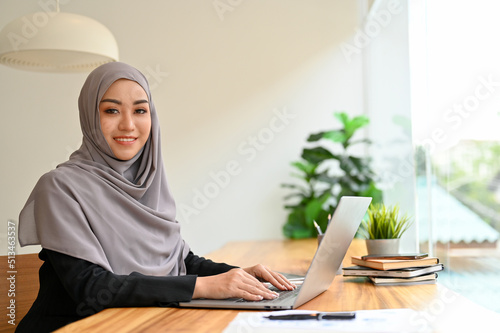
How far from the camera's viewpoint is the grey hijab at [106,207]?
4.39 ft

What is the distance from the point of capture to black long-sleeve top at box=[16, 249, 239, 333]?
4.03ft

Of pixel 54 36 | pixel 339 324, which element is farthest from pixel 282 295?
pixel 54 36

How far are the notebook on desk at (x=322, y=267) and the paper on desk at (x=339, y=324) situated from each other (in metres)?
0.09

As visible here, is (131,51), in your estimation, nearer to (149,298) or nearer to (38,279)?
(38,279)

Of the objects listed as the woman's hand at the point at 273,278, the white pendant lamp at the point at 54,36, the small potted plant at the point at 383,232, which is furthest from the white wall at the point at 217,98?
the woman's hand at the point at 273,278

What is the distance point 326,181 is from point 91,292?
2570mm

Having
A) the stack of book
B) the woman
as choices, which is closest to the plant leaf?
the woman

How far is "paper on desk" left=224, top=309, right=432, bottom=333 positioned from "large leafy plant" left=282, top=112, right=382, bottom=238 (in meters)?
2.53

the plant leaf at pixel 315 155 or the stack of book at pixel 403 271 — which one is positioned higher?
the plant leaf at pixel 315 155

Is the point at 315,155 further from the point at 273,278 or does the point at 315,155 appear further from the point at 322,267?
the point at 322,267

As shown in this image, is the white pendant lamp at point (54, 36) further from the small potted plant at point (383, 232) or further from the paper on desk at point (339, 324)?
the paper on desk at point (339, 324)

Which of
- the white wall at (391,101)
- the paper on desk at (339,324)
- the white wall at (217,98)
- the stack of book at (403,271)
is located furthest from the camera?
the white wall at (217,98)

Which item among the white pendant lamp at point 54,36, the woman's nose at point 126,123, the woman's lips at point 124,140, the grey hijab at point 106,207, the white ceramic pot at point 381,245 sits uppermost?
the white pendant lamp at point 54,36

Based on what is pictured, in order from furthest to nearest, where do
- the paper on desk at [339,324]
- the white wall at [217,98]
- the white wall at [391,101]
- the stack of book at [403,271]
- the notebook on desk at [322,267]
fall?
the white wall at [217,98] < the white wall at [391,101] < the stack of book at [403,271] < the notebook on desk at [322,267] < the paper on desk at [339,324]
